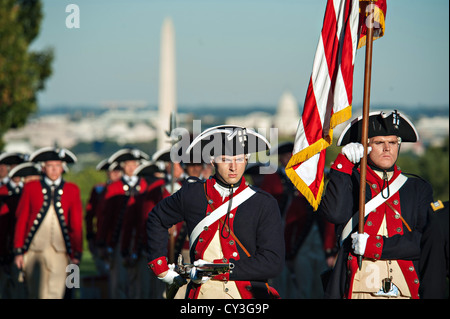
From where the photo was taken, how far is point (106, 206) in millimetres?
10953

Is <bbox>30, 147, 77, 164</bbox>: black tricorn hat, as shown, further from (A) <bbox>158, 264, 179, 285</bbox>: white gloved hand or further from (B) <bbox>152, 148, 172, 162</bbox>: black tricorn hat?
(A) <bbox>158, 264, 179, 285</bbox>: white gloved hand

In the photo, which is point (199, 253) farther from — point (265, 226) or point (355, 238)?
point (355, 238)

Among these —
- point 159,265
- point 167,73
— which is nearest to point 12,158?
point 159,265

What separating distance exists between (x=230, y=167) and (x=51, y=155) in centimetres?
460

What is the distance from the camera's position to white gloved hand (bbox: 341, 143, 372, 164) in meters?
5.59

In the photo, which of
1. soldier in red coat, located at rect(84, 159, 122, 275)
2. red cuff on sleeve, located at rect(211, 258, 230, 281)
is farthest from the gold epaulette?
soldier in red coat, located at rect(84, 159, 122, 275)

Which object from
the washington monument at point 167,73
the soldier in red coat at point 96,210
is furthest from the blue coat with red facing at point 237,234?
the washington monument at point 167,73

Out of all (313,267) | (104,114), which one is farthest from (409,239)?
(104,114)

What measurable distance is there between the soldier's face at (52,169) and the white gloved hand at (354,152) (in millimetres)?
4763

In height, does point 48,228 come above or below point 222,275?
above

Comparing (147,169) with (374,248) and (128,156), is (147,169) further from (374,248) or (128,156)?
(374,248)

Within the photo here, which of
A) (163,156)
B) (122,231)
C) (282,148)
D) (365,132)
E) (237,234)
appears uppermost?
(282,148)

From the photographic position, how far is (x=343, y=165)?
5.74 metres

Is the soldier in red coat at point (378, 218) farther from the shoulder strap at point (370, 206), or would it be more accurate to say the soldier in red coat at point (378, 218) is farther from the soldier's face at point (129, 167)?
the soldier's face at point (129, 167)
